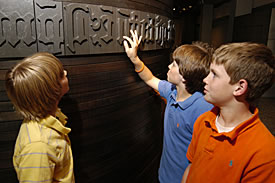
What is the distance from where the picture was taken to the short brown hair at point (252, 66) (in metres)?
0.97

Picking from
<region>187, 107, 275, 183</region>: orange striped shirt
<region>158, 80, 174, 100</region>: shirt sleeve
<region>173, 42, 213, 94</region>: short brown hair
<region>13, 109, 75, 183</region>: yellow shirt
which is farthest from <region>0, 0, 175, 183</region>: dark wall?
<region>187, 107, 275, 183</region>: orange striped shirt

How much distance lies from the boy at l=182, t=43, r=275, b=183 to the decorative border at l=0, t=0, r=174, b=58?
79cm

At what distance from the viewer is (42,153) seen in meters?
0.95

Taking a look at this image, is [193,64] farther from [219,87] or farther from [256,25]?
[256,25]

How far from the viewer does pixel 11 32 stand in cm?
118

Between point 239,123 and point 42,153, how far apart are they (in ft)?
3.06

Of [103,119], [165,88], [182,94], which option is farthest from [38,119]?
[165,88]

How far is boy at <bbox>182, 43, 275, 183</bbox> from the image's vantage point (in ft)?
3.07

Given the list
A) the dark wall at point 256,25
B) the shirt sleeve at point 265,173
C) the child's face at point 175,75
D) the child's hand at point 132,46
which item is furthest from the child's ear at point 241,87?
the dark wall at point 256,25

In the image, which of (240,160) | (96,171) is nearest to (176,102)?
(240,160)

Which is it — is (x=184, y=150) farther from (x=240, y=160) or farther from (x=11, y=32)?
(x=11, y=32)

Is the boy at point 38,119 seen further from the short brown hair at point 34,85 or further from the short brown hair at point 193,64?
the short brown hair at point 193,64

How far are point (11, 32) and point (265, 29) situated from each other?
7.22 meters

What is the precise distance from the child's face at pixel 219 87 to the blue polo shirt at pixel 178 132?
391 mm
